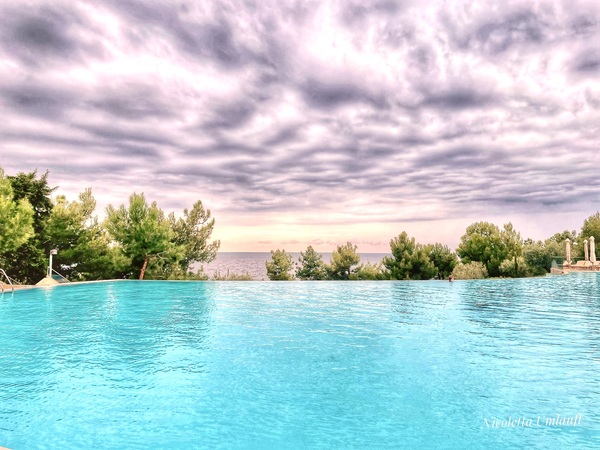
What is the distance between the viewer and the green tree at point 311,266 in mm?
38875

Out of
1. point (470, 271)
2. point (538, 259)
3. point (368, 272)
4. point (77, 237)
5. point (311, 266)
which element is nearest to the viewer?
point (77, 237)

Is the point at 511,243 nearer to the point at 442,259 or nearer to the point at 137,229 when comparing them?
the point at 442,259

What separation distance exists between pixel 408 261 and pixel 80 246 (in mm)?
25683

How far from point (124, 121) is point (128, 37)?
286 inches

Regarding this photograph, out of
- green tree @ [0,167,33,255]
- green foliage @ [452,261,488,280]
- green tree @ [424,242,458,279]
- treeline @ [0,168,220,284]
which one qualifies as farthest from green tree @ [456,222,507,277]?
green tree @ [0,167,33,255]

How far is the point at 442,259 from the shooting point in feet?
117

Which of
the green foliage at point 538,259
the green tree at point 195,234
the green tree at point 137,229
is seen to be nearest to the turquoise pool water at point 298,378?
the green tree at point 137,229

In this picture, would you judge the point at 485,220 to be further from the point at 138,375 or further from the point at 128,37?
the point at 138,375

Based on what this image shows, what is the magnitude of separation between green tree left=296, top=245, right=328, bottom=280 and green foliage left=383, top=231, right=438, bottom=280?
6823 millimetres

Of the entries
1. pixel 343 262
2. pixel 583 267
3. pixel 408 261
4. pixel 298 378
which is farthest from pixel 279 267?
pixel 298 378

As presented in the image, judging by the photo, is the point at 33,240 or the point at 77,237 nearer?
the point at 33,240

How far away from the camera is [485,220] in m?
41.2

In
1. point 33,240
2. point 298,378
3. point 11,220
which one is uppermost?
point 11,220

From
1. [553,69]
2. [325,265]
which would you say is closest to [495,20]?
[553,69]
